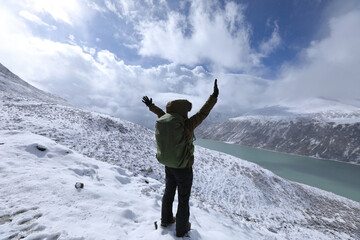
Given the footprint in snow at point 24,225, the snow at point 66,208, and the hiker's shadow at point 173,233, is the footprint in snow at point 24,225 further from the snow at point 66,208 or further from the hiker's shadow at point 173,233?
the hiker's shadow at point 173,233

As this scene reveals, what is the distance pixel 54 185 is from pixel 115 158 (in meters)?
9.88

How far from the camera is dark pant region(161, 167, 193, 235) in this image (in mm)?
3840

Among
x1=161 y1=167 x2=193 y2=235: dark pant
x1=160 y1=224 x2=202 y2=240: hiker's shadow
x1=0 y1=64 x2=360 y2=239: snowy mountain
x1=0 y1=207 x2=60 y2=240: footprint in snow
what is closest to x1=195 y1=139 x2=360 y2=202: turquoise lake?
x1=0 y1=64 x2=360 y2=239: snowy mountain

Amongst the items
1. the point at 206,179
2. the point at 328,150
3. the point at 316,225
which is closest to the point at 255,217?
the point at 206,179

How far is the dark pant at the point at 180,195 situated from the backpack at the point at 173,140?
35cm

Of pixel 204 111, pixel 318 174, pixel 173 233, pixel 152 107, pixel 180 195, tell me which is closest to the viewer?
pixel 204 111

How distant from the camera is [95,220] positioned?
4.10 m

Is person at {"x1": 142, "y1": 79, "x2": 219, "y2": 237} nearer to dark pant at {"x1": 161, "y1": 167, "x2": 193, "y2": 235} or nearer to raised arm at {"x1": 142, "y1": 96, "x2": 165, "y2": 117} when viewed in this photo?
dark pant at {"x1": 161, "y1": 167, "x2": 193, "y2": 235}

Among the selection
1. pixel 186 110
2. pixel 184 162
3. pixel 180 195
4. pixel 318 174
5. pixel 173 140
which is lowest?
pixel 180 195

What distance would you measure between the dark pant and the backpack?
1.14 feet

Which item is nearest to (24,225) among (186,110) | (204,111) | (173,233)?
(173,233)

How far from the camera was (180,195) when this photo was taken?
3920 millimetres

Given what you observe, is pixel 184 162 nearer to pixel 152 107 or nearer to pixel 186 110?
pixel 186 110

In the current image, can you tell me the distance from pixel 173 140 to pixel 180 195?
146 centimetres
